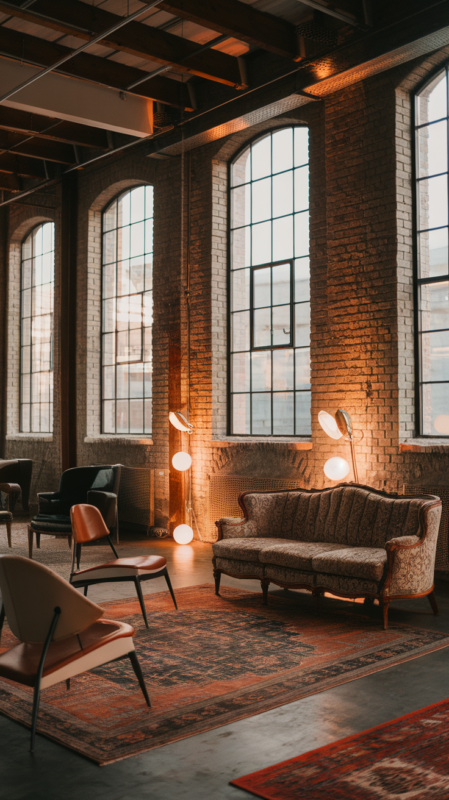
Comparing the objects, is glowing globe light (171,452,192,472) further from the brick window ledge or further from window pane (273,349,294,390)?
the brick window ledge

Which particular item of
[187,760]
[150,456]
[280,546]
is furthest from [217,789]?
[150,456]

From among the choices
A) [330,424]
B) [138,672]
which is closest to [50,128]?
[330,424]

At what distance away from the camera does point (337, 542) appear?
578cm

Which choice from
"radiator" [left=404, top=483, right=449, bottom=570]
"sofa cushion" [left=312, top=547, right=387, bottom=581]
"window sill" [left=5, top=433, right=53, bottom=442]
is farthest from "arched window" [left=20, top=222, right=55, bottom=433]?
"sofa cushion" [left=312, top=547, right=387, bottom=581]

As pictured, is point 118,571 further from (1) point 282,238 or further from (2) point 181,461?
(1) point 282,238

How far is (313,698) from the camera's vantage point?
11.8 feet

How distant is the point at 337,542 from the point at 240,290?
3.78 meters

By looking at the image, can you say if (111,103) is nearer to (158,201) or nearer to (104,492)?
(158,201)

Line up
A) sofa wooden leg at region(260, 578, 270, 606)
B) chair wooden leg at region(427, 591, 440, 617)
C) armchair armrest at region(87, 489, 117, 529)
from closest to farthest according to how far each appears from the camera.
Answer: chair wooden leg at region(427, 591, 440, 617) → sofa wooden leg at region(260, 578, 270, 606) → armchair armrest at region(87, 489, 117, 529)

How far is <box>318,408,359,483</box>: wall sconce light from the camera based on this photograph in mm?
6301

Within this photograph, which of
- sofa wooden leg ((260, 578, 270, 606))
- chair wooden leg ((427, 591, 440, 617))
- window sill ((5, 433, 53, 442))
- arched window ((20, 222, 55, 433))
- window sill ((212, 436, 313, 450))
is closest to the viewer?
chair wooden leg ((427, 591, 440, 617))

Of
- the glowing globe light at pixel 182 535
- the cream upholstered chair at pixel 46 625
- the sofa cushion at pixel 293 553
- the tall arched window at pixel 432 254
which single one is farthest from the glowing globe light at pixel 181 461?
the cream upholstered chair at pixel 46 625

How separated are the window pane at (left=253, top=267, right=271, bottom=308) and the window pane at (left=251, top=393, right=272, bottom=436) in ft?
3.45

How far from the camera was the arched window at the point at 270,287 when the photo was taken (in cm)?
782
